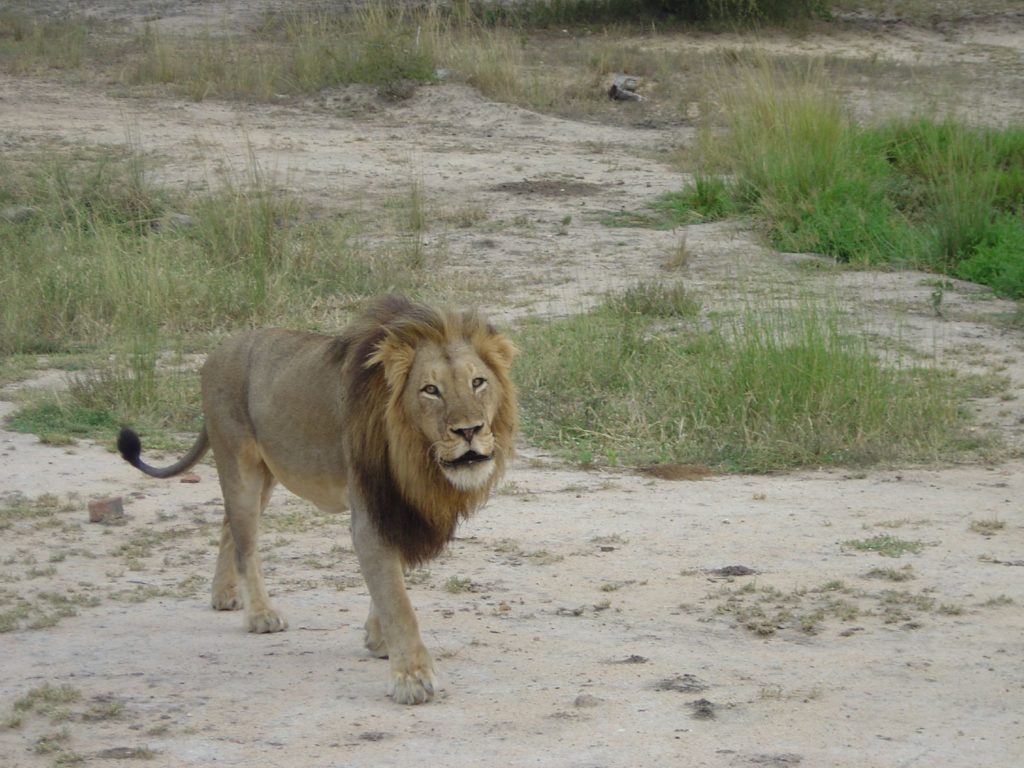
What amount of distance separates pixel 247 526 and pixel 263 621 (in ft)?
0.94

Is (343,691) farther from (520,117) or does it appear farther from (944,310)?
(520,117)

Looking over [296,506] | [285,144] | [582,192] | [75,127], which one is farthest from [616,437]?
[75,127]

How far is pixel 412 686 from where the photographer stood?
12.9 ft

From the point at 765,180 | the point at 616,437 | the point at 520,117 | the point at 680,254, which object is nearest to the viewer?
the point at 616,437

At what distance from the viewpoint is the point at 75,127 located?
13.5 meters

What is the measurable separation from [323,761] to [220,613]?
1281 millimetres

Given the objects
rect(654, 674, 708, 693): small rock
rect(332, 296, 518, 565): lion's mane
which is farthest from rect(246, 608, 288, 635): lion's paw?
rect(654, 674, 708, 693): small rock

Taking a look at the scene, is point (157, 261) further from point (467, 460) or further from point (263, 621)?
point (467, 460)

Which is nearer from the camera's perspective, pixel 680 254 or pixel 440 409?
pixel 440 409

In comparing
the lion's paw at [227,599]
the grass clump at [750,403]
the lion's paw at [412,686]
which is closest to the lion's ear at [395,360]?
the lion's paw at [412,686]

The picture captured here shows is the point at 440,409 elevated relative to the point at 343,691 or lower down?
elevated

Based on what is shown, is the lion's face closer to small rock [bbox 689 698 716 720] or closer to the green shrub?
small rock [bbox 689 698 716 720]

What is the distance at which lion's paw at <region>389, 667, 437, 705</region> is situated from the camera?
155 inches

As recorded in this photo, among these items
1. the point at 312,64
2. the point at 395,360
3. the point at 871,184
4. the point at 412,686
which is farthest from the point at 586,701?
the point at 312,64
